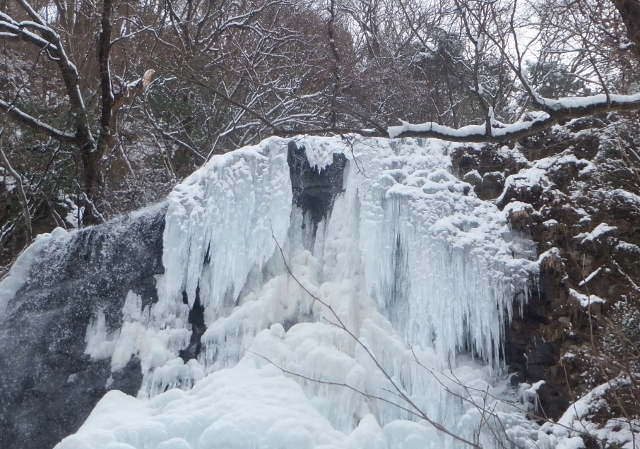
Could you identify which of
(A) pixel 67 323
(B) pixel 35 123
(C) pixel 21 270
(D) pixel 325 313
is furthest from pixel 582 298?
(B) pixel 35 123

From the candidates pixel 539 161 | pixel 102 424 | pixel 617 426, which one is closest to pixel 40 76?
pixel 102 424

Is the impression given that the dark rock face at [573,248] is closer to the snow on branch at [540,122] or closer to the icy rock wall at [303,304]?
the icy rock wall at [303,304]

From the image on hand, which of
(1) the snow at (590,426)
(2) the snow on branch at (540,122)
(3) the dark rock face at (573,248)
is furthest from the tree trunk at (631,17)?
(1) the snow at (590,426)

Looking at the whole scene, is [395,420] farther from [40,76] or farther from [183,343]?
[40,76]

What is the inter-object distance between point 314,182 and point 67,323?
2.45m

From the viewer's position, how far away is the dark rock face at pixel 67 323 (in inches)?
205

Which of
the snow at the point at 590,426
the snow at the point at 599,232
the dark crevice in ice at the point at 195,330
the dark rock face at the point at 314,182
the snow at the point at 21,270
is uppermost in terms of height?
the dark rock face at the point at 314,182

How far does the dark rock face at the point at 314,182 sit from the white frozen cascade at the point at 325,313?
62 millimetres

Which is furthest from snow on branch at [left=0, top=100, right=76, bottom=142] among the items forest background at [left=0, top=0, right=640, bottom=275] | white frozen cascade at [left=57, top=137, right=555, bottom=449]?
white frozen cascade at [left=57, top=137, right=555, bottom=449]

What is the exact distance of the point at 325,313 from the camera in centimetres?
509

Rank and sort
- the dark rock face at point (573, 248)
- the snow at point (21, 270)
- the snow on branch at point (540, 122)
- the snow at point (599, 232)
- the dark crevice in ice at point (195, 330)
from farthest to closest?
1. the snow at point (21, 270)
2. the dark crevice in ice at point (195, 330)
3. the snow at point (599, 232)
4. the dark rock face at point (573, 248)
5. the snow on branch at point (540, 122)

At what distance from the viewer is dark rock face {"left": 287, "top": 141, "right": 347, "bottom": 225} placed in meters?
5.56

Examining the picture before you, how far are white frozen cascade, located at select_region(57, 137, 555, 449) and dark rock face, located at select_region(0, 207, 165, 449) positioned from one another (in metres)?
0.19

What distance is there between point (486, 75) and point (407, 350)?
21.2 ft
